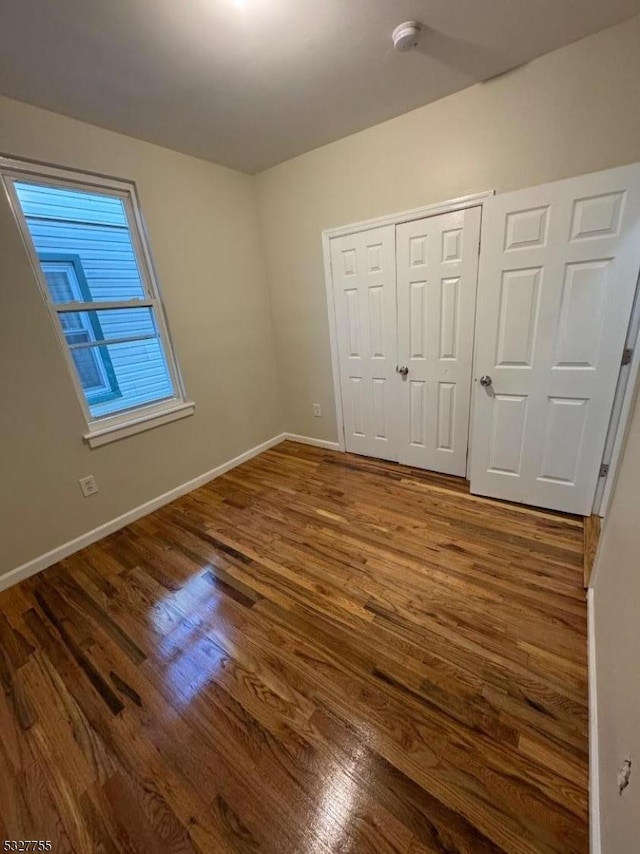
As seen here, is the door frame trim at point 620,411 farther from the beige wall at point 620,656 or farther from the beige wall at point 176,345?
the beige wall at point 176,345

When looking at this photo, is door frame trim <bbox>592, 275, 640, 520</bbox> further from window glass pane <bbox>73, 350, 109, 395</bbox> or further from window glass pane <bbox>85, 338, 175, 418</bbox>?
window glass pane <bbox>73, 350, 109, 395</bbox>

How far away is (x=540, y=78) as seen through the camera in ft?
5.72

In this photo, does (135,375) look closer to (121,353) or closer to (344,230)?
(121,353)

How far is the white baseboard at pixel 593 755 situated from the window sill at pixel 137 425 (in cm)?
279

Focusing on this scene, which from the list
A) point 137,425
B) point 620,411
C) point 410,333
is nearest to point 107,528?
point 137,425

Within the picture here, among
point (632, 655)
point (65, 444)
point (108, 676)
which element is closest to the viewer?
point (632, 655)

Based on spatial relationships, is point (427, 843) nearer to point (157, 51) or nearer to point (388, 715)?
point (388, 715)

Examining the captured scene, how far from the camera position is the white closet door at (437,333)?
7.37ft

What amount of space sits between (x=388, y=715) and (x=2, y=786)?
4.28 ft

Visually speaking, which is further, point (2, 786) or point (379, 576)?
point (379, 576)

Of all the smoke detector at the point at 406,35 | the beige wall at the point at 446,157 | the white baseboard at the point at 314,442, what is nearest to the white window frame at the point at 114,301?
the beige wall at the point at 446,157

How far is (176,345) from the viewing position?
261 centimetres

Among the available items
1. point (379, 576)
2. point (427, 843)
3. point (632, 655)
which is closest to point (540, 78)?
point (632, 655)

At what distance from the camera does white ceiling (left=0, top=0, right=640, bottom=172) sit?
133 centimetres
